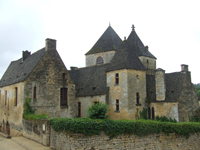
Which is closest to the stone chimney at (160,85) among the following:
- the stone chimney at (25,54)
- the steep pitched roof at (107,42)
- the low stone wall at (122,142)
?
the low stone wall at (122,142)

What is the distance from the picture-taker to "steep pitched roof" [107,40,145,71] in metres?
29.4

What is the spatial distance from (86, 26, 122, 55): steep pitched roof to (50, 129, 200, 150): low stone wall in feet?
75.3

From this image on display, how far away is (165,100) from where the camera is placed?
1128 inches

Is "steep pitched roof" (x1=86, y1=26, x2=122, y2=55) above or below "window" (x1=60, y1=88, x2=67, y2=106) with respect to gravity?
above

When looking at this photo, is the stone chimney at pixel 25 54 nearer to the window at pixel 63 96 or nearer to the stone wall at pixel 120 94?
the window at pixel 63 96

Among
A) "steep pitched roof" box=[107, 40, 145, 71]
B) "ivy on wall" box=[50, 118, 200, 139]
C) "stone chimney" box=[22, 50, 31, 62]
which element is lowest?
"ivy on wall" box=[50, 118, 200, 139]

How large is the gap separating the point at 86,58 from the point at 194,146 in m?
26.6

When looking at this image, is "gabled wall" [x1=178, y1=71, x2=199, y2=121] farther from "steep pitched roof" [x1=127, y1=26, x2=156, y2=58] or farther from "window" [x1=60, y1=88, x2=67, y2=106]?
"window" [x1=60, y1=88, x2=67, y2=106]

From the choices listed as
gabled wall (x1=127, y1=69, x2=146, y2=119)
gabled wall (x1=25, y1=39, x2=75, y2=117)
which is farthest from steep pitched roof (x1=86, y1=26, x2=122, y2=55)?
gabled wall (x1=25, y1=39, x2=75, y2=117)

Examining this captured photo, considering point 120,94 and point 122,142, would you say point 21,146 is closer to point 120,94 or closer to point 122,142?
point 122,142

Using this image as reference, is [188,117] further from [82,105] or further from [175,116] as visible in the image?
[82,105]

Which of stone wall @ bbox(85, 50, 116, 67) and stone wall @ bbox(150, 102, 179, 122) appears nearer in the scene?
stone wall @ bbox(150, 102, 179, 122)

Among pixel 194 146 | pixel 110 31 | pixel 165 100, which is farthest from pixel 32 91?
pixel 110 31

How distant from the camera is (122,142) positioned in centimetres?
1714
